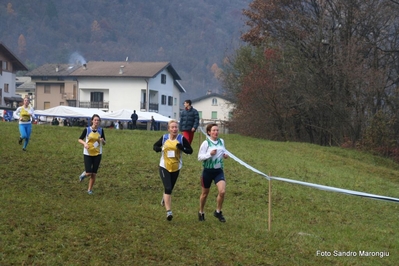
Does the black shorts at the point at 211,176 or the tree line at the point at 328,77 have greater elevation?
the tree line at the point at 328,77

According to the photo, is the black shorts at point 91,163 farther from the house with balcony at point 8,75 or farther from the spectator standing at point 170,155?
the house with balcony at point 8,75

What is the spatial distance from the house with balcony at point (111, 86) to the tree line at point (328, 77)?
41214 millimetres

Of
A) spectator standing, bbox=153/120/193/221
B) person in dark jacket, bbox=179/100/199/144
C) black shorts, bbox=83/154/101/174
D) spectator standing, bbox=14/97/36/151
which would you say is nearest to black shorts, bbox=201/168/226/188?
spectator standing, bbox=153/120/193/221

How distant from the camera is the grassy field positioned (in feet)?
29.0

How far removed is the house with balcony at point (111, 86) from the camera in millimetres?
83250

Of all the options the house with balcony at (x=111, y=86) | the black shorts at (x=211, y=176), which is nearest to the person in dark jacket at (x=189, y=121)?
the black shorts at (x=211, y=176)

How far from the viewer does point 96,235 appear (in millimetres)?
9320

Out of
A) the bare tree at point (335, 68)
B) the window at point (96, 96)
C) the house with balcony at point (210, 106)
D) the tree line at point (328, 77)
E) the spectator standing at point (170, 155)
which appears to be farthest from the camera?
the house with balcony at point (210, 106)

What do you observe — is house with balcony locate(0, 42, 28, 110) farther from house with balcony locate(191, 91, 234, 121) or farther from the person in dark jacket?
the person in dark jacket

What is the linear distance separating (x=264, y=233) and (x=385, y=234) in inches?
143

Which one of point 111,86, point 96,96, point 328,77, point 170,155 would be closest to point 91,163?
point 170,155

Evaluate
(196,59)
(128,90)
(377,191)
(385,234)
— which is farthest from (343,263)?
(196,59)

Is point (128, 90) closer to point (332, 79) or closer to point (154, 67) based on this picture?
point (154, 67)

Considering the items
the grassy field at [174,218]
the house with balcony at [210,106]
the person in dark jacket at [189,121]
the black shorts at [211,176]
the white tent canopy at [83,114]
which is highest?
the house with balcony at [210,106]
